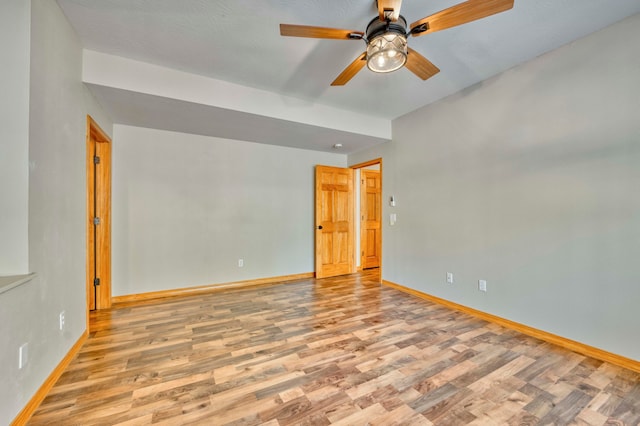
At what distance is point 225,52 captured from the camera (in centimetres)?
235

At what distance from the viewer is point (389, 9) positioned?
1.56 m

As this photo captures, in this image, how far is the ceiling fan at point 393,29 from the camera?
1467 mm

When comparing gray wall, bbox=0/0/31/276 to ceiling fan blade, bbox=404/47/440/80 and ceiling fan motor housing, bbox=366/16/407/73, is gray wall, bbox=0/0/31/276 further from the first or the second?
ceiling fan blade, bbox=404/47/440/80

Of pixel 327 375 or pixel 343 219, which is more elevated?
pixel 343 219

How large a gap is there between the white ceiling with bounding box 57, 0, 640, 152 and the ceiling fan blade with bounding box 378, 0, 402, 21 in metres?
0.28

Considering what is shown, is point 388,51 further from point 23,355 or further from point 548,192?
point 23,355

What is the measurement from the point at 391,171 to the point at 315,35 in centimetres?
279

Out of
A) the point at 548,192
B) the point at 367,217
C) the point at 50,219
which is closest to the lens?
the point at 50,219

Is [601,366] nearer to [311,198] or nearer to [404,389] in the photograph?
[404,389]

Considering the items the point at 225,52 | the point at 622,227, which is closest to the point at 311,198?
the point at 225,52

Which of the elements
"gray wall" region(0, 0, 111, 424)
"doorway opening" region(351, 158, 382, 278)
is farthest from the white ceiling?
"doorway opening" region(351, 158, 382, 278)

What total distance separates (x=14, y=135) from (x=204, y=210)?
97.8 inches

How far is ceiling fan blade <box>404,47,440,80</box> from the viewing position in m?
1.87

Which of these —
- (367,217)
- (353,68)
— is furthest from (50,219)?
(367,217)
